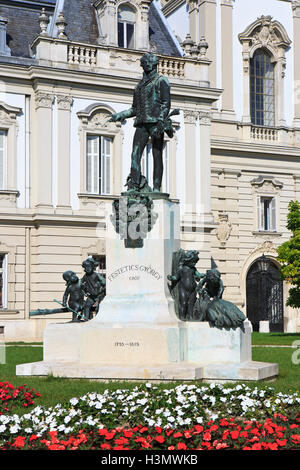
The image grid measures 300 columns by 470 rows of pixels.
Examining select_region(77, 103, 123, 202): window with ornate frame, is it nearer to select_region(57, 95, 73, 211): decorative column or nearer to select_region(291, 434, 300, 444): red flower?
select_region(57, 95, 73, 211): decorative column

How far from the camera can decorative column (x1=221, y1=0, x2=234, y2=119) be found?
117 ft

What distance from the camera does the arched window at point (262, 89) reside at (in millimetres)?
37344

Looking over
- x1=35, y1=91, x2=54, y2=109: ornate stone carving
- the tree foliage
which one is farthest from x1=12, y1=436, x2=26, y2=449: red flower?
x1=35, y1=91, x2=54, y2=109: ornate stone carving

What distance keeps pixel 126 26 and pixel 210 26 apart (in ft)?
16.5

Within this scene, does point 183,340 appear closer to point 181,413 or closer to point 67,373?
point 67,373

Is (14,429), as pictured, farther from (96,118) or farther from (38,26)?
(38,26)

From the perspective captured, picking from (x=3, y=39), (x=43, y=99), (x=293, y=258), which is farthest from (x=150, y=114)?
(x=3, y=39)

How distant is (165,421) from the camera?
8.64 meters

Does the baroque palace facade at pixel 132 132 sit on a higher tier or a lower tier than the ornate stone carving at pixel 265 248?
higher

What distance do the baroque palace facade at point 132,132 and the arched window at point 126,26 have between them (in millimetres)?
52

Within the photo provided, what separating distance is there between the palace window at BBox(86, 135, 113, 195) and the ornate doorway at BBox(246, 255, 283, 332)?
8.81m

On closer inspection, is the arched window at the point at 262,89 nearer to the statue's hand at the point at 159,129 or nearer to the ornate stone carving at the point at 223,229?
the ornate stone carving at the point at 223,229

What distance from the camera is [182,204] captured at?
106 ft

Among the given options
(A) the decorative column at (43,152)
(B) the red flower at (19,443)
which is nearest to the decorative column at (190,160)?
(A) the decorative column at (43,152)
